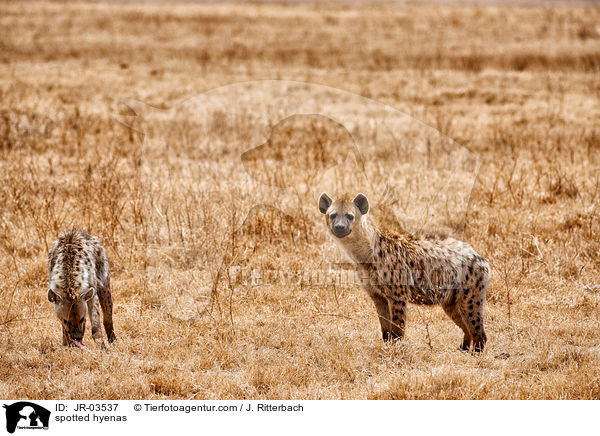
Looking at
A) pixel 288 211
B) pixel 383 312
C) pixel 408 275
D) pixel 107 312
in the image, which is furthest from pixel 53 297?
pixel 288 211

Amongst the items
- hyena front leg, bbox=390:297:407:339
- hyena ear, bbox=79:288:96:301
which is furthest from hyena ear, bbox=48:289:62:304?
hyena front leg, bbox=390:297:407:339

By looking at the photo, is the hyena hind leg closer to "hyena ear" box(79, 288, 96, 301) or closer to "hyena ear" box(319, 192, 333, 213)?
"hyena ear" box(319, 192, 333, 213)

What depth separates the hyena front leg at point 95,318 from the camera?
16.5 ft

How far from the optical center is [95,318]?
16.7ft

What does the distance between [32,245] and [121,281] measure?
4.05 ft

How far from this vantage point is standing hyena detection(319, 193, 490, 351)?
518 centimetres

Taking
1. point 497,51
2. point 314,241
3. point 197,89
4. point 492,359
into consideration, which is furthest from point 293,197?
point 497,51
